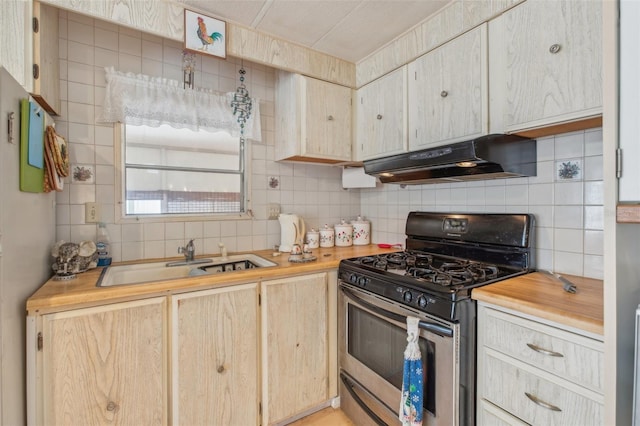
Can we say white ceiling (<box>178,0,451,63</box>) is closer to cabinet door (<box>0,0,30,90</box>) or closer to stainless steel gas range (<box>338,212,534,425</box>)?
cabinet door (<box>0,0,30,90</box>)

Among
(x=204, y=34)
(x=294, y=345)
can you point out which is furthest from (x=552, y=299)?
(x=204, y=34)

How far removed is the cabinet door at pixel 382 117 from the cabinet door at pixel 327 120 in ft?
0.32

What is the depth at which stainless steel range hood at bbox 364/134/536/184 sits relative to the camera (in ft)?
4.47

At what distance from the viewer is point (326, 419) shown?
1756 millimetres

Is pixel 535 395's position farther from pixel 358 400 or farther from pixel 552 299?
pixel 358 400

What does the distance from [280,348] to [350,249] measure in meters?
0.91

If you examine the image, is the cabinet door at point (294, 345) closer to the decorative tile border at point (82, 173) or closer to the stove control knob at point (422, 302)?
the stove control knob at point (422, 302)

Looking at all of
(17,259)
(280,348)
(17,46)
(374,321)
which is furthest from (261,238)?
(17,46)

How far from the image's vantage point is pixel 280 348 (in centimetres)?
162

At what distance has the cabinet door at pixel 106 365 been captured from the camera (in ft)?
3.67

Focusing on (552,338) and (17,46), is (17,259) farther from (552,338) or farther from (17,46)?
(552,338)

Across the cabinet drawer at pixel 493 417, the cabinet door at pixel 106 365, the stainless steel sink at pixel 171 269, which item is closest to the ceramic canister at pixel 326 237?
the stainless steel sink at pixel 171 269

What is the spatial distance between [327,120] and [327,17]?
24.4 inches

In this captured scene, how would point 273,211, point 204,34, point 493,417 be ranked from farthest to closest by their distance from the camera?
point 273,211, point 204,34, point 493,417
